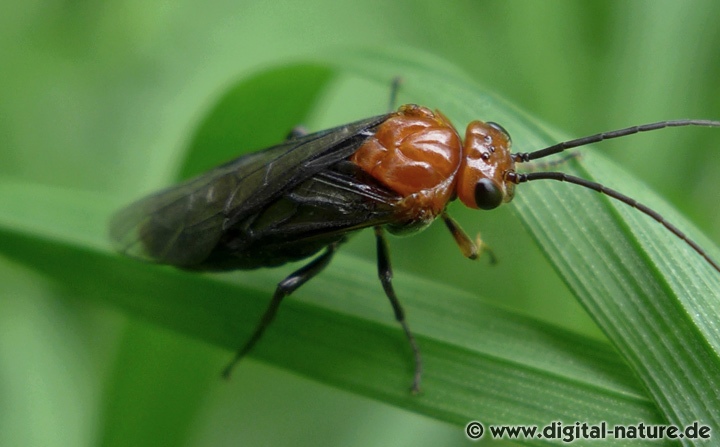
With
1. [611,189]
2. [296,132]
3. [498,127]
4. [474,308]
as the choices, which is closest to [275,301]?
[474,308]

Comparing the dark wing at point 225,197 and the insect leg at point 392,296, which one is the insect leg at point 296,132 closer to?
the dark wing at point 225,197

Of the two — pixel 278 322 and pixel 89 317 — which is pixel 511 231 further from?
pixel 89 317

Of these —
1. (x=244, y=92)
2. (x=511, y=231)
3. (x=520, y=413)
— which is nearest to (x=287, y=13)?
(x=244, y=92)

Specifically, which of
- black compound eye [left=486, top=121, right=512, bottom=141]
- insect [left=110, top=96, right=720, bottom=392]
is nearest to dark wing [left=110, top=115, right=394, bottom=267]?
insect [left=110, top=96, right=720, bottom=392]

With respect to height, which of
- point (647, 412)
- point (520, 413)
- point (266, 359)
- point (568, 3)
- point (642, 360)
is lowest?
point (266, 359)

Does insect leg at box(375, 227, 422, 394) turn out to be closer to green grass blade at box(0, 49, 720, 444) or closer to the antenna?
green grass blade at box(0, 49, 720, 444)

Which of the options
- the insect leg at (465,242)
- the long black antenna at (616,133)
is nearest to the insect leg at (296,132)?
the insect leg at (465,242)

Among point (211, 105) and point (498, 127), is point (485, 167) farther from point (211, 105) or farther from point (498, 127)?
point (211, 105)
